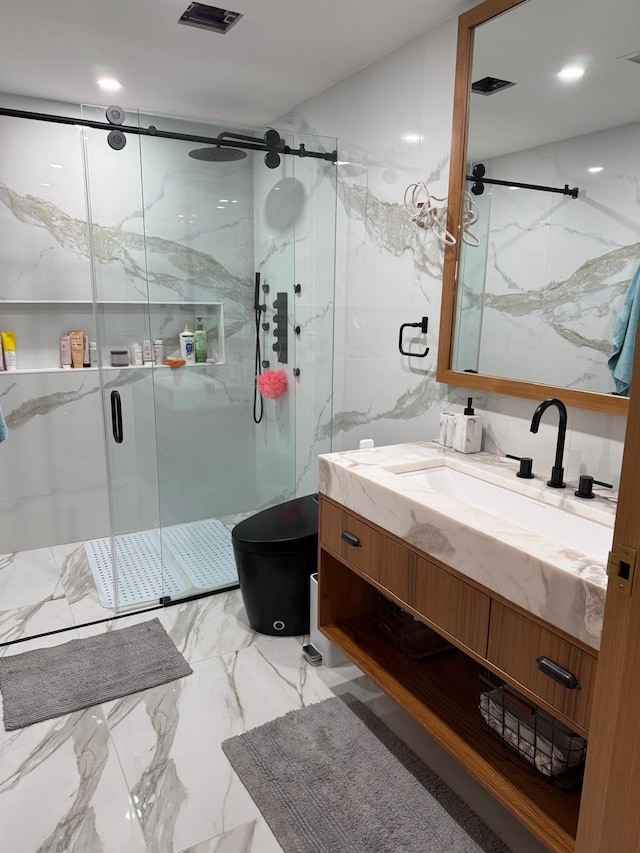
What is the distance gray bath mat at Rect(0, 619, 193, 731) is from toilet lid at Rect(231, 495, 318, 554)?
0.54 m

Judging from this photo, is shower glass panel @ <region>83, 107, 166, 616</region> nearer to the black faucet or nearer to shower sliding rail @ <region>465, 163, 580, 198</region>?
shower sliding rail @ <region>465, 163, 580, 198</region>

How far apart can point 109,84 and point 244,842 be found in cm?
319

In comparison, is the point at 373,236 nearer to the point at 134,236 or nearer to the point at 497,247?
the point at 497,247

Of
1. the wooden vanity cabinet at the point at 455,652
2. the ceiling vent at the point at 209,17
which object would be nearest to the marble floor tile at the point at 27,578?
the wooden vanity cabinet at the point at 455,652

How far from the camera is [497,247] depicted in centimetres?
207

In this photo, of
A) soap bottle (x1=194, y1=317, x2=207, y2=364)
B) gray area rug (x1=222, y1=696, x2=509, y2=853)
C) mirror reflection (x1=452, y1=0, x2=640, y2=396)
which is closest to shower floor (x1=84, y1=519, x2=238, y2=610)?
soap bottle (x1=194, y1=317, x2=207, y2=364)

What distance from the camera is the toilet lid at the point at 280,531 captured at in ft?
7.98

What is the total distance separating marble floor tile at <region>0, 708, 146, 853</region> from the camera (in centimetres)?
161

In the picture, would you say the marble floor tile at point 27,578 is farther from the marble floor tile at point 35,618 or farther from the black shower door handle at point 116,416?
the black shower door handle at point 116,416

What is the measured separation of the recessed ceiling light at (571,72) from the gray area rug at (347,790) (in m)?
2.13

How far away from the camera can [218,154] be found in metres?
2.75

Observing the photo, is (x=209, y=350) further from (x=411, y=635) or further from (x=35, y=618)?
(x=411, y=635)

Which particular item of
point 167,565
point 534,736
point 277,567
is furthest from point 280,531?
point 534,736

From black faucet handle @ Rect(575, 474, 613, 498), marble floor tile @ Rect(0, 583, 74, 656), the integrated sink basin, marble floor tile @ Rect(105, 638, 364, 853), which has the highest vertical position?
black faucet handle @ Rect(575, 474, 613, 498)
